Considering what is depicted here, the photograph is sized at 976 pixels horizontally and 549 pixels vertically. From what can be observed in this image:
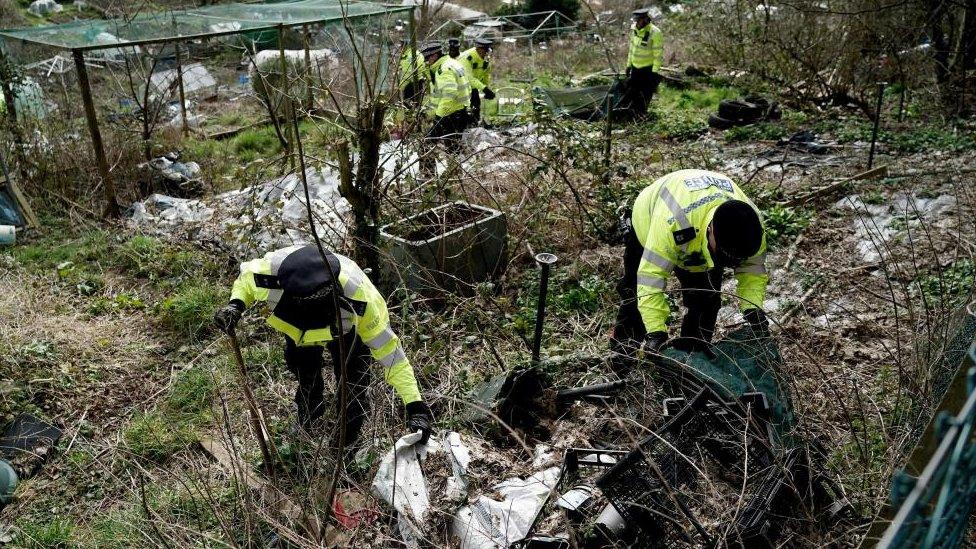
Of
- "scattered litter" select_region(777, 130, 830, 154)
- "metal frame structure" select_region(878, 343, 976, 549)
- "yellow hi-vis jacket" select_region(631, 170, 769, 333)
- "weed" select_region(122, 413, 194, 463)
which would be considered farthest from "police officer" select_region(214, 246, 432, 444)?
"scattered litter" select_region(777, 130, 830, 154)

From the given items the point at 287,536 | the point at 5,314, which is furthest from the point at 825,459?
the point at 5,314

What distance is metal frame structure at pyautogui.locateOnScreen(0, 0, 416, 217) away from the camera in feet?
25.3

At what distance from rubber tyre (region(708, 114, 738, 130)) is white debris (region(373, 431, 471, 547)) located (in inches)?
297

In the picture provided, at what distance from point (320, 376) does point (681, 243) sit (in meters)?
2.17

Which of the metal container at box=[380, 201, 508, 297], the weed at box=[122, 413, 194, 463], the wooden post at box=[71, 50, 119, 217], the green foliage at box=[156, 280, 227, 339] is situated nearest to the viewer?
the weed at box=[122, 413, 194, 463]

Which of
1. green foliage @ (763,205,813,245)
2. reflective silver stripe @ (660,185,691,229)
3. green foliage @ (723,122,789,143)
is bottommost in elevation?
green foliage @ (763,205,813,245)

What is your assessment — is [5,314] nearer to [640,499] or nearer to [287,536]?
[287,536]

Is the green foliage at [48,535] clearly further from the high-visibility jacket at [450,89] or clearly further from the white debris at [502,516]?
the high-visibility jacket at [450,89]

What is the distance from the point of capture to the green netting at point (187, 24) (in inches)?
320

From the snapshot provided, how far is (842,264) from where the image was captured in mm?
5746

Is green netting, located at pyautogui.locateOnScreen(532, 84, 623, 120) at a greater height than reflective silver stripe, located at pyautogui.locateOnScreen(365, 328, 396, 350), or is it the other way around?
green netting, located at pyautogui.locateOnScreen(532, 84, 623, 120)

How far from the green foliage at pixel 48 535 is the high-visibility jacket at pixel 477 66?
7456 mm

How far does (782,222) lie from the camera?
638cm

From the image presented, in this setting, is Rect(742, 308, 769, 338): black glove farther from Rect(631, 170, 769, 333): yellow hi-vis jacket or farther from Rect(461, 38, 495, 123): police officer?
Rect(461, 38, 495, 123): police officer
